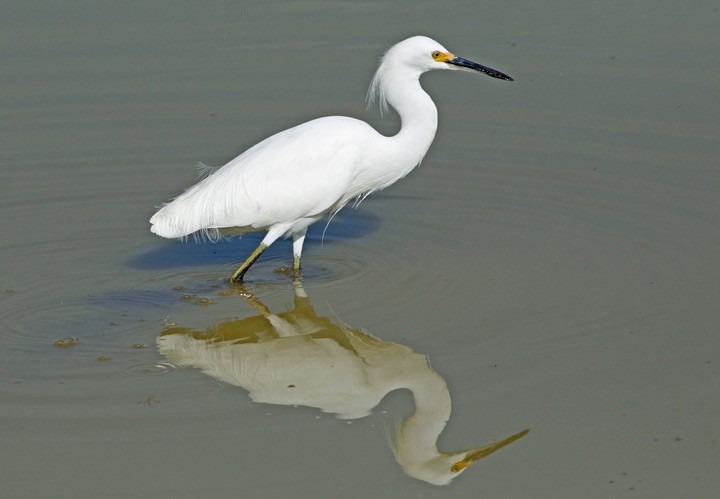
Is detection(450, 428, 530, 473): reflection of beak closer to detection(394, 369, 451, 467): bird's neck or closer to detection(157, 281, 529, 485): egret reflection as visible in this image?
detection(157, 281, 529, 485): egret reflection

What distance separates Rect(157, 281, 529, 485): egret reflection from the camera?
5777 millimetres

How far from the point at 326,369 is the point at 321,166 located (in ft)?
5.07

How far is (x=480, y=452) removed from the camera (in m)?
5.66

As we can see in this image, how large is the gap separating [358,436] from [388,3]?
7.97 m

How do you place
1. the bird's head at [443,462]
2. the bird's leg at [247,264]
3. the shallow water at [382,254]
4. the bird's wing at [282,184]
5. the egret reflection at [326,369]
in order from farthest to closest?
the bird's leg at [247,264]
the bird's wing at [282,184]
the egret reflection at [326,369]
the shallow water at [382,254]
the bird's head at [443,462]

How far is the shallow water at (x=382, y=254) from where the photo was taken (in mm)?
5668

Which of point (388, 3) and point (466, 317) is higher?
point (388, 3)

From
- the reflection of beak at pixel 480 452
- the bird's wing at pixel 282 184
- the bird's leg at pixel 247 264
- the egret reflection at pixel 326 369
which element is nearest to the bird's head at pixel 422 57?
the bird's wing at pixel 282 184

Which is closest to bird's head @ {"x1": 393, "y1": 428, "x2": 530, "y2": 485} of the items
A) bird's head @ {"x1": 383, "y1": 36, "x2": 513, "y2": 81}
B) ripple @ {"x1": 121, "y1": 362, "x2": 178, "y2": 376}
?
ripple @ {"x1": 121, "y1": 362, "x2": 178, "y2": 376}

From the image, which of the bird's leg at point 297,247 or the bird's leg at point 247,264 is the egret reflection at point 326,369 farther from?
the bird's leg at point 297,247

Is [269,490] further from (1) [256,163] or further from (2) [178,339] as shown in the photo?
(1) [256,163]

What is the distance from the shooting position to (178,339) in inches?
282

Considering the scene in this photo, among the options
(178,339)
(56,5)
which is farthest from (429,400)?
(56,5)

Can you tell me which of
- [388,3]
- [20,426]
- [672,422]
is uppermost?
[388,3]
